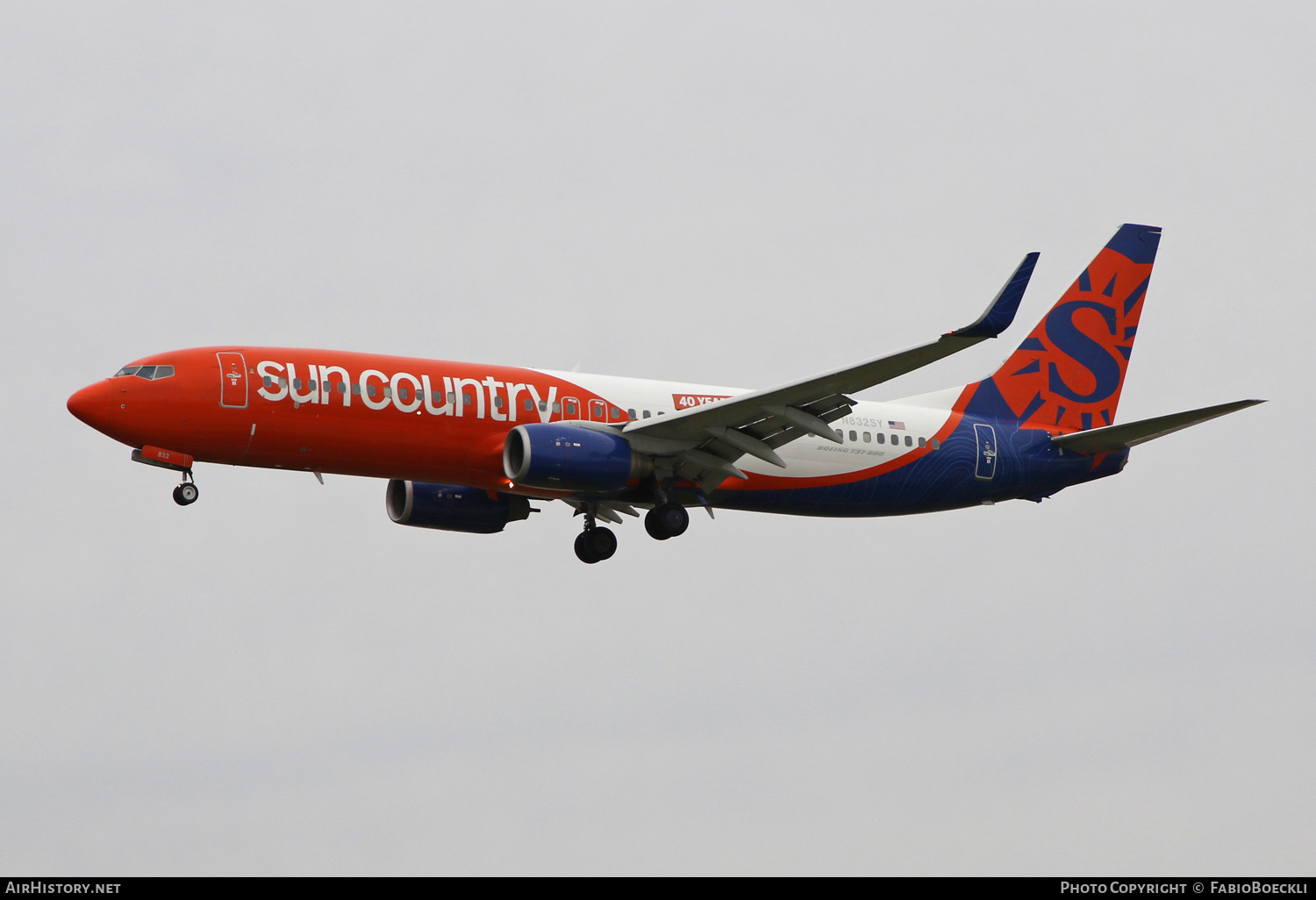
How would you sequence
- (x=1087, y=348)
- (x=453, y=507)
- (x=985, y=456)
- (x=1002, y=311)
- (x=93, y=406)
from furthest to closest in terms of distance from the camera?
1. (x=1087, y=348)
2. (x=985, y=456)
3. (x=453, y=507)
4. (x=93, y=406)
5. (x=1002, y=311)

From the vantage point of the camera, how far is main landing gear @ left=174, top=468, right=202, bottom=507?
33719 millimetres

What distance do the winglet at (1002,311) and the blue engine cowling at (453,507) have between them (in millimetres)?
13758

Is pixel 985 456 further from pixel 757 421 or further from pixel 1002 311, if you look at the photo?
pixel 1002 311

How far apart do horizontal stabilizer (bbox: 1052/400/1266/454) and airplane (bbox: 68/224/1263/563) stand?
0.22ft

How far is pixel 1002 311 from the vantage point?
29562 mm

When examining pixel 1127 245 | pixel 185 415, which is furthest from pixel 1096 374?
pixel 185 415

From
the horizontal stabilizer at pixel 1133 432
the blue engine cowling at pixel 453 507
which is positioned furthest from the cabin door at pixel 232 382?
the horizontal stabilizer at pixel 1133 432

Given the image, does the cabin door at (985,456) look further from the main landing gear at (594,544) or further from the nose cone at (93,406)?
the nose cone at (93,406)

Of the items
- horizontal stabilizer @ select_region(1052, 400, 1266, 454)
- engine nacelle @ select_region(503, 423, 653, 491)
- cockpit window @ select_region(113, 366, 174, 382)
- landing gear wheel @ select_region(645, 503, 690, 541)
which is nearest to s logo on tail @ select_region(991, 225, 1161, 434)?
horizontal stabilizer @ select_region(1052, 400, 1266, 454)

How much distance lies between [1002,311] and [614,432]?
9103mm

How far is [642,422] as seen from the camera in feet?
113

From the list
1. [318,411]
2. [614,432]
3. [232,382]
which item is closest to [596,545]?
[614,432]
